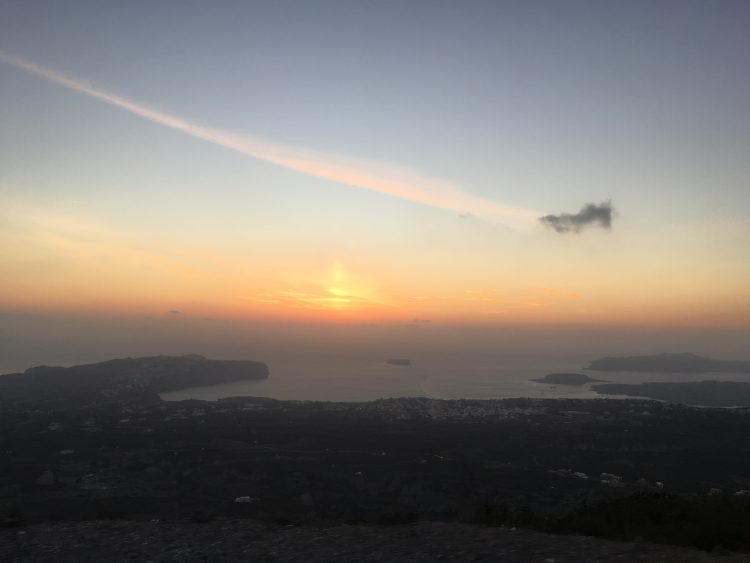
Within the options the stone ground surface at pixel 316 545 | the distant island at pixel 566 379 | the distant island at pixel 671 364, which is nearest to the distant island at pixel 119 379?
the stone ground surface at pixel 316 545

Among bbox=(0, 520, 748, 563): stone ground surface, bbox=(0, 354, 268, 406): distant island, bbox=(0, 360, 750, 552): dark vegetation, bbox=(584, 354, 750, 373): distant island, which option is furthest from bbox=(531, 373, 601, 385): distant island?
bbox=(0, 520, 748, 563): stone ground surface

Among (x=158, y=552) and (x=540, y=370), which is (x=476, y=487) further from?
(x=540, y=370)

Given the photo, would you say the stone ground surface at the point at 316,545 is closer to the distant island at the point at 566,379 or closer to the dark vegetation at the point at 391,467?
the dark vegetation at the point at 391,467

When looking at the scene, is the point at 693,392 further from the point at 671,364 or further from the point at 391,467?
the point at 391,467

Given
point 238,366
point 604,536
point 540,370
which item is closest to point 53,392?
point 238,366

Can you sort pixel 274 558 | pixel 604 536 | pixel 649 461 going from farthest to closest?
pixel 649 461 < pixel 604 536 < pixel 274 558

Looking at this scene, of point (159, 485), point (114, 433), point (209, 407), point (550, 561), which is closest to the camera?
point (550, 561)
